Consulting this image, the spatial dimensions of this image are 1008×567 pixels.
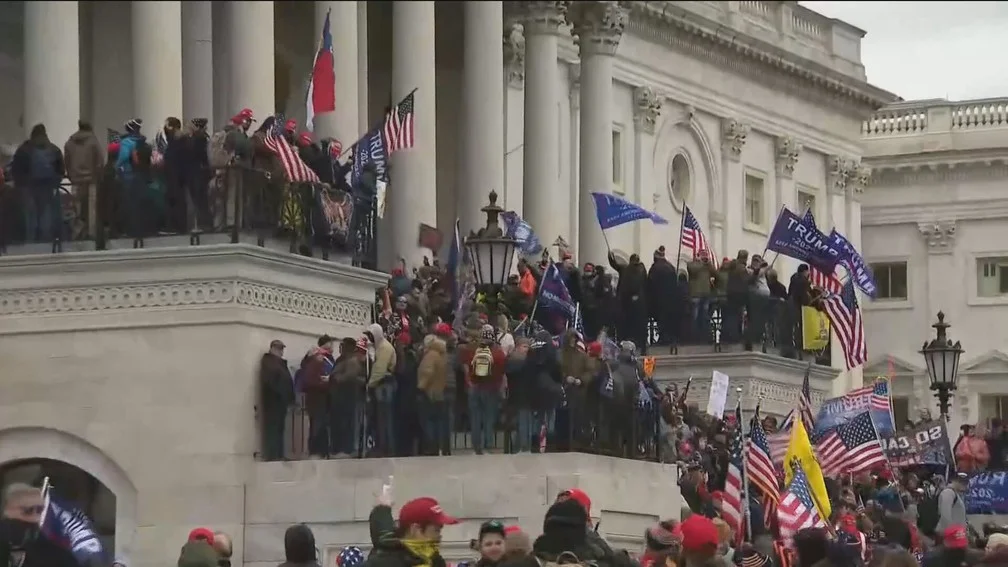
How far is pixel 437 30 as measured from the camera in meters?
55.4

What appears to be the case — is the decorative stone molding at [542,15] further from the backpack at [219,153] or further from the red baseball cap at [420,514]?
the red baseball cap at [420,514]

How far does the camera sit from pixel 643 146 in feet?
208

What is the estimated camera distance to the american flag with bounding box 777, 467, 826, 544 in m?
27.1

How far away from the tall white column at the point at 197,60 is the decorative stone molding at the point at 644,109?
1936 centimetres

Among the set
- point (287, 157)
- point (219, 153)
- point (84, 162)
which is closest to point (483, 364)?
point (287, 157)

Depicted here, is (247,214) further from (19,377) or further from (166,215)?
(19,377)

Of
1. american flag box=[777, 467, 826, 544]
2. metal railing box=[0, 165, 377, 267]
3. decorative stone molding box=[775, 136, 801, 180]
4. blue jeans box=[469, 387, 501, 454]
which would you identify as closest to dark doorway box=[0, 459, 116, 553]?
metal railing box=[0, 165, 377, 267]

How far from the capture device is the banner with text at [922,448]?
39.1 meters

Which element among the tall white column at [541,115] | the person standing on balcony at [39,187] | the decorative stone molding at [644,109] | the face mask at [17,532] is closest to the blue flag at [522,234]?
the tall white column at [541,115]

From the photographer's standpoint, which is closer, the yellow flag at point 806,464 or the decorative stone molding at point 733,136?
the yellow flag at point 806,464

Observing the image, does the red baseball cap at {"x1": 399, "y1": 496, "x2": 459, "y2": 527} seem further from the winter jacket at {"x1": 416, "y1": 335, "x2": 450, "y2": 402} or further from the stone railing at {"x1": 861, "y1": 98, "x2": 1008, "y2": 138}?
the stone railing at {"x1": 861, "y1": 98, "x2": 1008, "y2": 138}

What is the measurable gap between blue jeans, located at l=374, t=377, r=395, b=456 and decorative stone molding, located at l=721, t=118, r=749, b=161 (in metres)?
41.2

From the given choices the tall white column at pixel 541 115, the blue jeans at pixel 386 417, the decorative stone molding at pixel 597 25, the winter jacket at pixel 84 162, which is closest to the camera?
the blue jeans at pixel 386 417

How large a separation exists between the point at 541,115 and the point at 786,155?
19809mm
